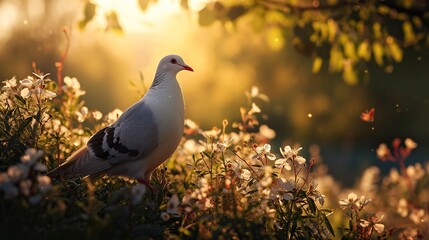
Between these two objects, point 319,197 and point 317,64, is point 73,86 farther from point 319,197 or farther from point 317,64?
point 317,64

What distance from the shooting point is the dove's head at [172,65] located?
16.6 feet

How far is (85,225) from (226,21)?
493 cm

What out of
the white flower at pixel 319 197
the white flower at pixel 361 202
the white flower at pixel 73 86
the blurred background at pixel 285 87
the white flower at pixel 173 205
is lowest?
the white flower at pixel 173 205

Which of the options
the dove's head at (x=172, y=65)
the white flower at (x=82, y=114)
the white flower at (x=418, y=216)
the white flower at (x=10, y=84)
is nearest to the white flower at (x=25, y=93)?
the white flower at (x=10, y=84)

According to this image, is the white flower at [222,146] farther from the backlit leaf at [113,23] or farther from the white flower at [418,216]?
the backlit leaf at [113,23]

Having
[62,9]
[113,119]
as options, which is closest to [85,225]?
[113,119]

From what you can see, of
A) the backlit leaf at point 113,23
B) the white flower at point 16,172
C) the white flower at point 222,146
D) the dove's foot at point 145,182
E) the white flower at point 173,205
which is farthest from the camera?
the backlit leaf at point 113,23

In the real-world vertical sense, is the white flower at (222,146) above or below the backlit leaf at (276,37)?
below

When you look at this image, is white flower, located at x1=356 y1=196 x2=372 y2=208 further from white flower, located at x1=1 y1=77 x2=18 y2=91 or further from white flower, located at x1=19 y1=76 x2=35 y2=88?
white flower, located at x1=1 y1=77 x2=18 y2=91

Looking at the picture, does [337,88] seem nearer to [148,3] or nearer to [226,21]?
[226,21]

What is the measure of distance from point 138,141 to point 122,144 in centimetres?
16

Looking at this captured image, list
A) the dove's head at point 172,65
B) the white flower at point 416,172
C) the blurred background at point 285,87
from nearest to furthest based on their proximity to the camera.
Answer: the dove's head at point 172,65
the white flower at point 416,172
the blurred background at point 285,87

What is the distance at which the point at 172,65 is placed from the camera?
5.06 metres

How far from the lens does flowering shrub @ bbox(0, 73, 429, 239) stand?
296cm
